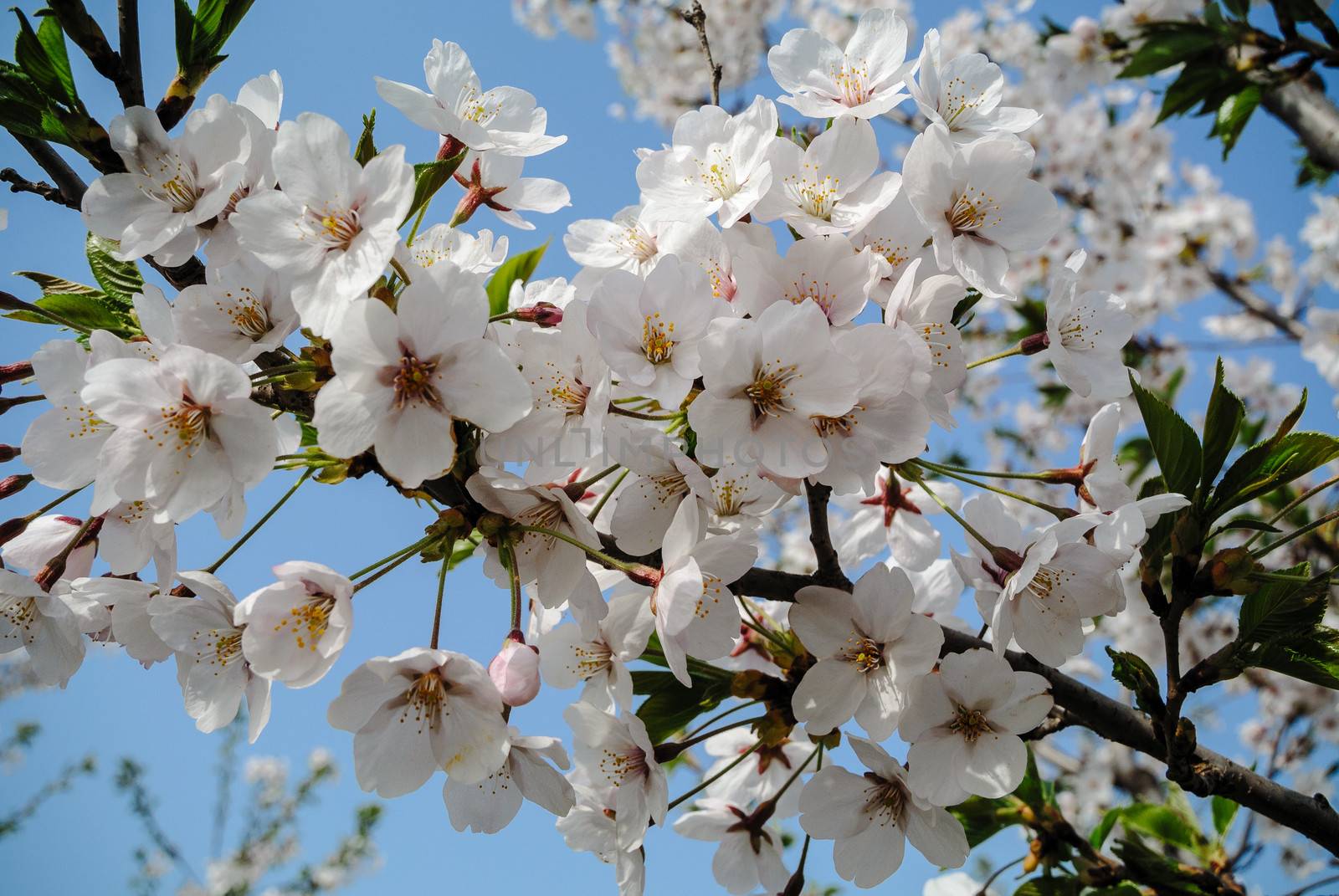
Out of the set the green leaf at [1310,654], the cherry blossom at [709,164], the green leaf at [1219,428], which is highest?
the cherry blossom at [709,164]

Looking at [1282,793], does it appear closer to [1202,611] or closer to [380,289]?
[380,289]

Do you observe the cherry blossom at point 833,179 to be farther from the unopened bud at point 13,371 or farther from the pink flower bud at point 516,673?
the unopened bud at point 13,371

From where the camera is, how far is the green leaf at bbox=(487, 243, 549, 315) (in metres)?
1.46

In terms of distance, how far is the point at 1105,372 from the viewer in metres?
1.49

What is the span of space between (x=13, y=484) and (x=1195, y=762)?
205 cm

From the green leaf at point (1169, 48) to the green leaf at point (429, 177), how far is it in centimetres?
312

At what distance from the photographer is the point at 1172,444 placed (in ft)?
4.89

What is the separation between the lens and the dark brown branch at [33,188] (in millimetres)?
1338

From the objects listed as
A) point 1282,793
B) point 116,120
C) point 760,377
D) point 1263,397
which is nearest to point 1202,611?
point 1263,397

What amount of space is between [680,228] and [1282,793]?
4.80 ft

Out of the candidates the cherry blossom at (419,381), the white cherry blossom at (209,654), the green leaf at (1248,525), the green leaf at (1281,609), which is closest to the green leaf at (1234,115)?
the green leaf at (1248,525)

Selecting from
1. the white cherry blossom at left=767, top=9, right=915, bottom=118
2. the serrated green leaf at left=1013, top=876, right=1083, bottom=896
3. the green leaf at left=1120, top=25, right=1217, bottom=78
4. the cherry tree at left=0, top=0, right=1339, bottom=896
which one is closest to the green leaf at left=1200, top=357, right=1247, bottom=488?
the cherry tree at left=0, top=0, right=1339, bottom=896

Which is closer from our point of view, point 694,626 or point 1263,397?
point 694,626

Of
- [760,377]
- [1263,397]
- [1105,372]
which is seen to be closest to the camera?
[760,377]
